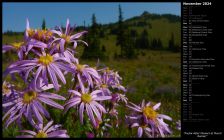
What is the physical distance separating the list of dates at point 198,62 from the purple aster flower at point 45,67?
85 cm

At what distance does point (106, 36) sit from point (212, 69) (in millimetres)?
53602

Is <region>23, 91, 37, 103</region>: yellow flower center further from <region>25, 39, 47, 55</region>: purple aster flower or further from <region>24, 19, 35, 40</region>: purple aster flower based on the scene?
<region>24, 19, 35, 40</region>: purple aster flower

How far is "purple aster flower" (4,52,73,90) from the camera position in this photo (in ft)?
5.47

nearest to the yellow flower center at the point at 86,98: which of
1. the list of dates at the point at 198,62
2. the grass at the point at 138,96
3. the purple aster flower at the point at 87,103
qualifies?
the purple aster flower at the point at 87,103

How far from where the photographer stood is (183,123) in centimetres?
225

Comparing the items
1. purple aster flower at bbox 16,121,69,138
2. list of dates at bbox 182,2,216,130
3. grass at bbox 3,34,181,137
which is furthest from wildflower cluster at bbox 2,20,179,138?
list of dates at bbox 182,2,216,130

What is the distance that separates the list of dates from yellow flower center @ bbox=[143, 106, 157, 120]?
0.21 meters

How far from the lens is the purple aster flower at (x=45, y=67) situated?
1668mm

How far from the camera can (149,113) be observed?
2.19 m

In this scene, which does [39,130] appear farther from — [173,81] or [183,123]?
[173,81]

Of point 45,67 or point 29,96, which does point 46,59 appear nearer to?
point 45,67

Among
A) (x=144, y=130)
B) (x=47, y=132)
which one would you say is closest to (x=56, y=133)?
(x=47, y=132)

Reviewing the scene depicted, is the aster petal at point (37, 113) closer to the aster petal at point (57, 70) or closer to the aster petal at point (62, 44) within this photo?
the aster petal at point (57, 70)

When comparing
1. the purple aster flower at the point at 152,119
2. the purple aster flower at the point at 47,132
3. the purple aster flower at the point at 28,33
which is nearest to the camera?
the purple aster flower at the point at 47,132
